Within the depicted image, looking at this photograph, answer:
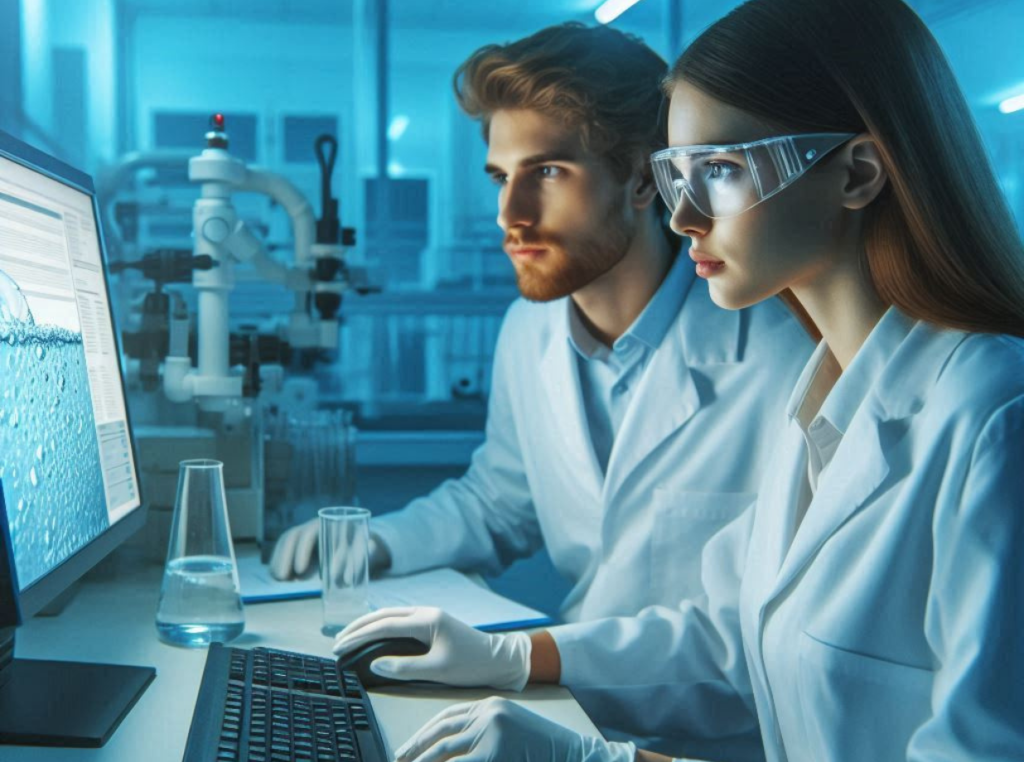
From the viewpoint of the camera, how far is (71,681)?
3.23ft

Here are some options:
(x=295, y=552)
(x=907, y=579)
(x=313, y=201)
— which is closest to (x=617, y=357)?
(x=295, y=552)

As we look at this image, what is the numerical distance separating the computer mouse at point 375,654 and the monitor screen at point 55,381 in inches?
12.3

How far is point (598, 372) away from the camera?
176 centimetres

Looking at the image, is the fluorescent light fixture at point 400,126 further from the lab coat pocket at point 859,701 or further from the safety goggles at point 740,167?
the lab coat pocket at point 859,701

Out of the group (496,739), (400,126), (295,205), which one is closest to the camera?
(496,739)

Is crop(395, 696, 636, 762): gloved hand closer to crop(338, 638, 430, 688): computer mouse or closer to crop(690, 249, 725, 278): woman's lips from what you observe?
crop(338, 638, 430, 688): computer mouse

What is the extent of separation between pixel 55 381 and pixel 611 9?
3.13 metres

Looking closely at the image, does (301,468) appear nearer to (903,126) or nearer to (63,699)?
(63,699)

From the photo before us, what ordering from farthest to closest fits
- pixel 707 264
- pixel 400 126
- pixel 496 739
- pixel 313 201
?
pixel 400 126
pixel 313 201
pixel 707 264
pixel 496 739

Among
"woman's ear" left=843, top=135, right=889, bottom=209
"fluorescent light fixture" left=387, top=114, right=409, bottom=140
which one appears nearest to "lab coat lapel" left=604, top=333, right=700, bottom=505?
"woman's ear" left=843, top=135, right=889, bottom=209

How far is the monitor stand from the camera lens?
0.84 metres

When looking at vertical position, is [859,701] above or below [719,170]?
below

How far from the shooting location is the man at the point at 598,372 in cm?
153

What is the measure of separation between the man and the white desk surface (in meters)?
0.22
